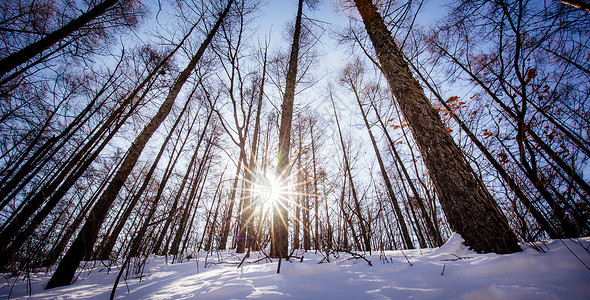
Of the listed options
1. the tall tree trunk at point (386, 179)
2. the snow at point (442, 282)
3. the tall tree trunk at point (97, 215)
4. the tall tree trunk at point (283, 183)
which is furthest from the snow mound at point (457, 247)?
the tall tree trunk at point (386, 179)

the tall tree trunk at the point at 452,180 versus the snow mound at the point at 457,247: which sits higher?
the tall tree trunk at the point at 452,180

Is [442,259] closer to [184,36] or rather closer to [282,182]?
[282,182]

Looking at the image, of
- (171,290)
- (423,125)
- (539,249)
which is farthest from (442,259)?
(171,290)

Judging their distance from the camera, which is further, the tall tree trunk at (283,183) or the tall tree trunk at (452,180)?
the tall tree trunk at (283,183)

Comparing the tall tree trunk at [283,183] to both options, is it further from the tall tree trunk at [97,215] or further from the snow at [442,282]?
the tall tree trunk at [97,215]

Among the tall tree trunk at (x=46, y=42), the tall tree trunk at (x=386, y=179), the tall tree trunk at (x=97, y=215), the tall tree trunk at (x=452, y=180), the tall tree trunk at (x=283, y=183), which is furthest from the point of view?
the tall tree trunk at (x=386, y=179)

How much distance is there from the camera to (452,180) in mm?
1695

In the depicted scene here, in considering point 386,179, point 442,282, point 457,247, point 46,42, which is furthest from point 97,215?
point 386,179

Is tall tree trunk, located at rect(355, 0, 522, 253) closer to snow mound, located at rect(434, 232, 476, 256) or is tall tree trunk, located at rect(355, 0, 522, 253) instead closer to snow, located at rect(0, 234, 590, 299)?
snow mound, located at rect(434, 232, 476, 256)

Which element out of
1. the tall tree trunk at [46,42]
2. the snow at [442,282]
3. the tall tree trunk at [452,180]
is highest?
the tall tree trunk at [46,42]

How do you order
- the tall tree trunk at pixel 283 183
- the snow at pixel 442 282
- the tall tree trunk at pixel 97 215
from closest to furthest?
1. the snow at pixel 442 282
2. the tall tree trunk at pixel 97 215
3. the tall tree trunk at pixel 283 183

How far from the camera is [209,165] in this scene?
11.9 m

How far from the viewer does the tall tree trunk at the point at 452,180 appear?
4.72ft

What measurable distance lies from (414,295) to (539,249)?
100 centimetres
